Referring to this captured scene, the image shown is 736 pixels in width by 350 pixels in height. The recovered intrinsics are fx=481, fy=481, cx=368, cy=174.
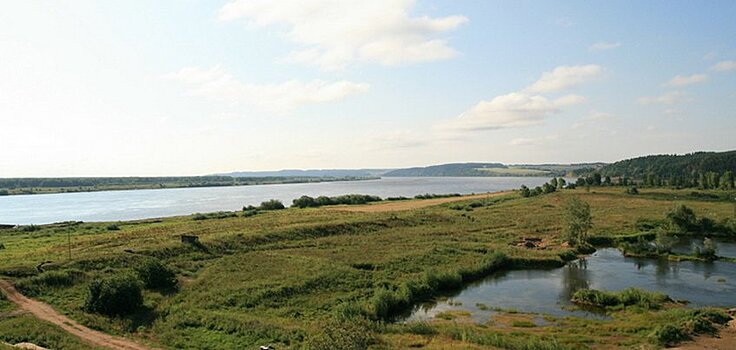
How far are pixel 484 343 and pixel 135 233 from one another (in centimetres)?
5102

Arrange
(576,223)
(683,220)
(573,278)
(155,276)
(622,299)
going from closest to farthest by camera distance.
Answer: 1. (622,299)
2. (155,276)
3. (573,278)
4. (576,223)
5. (683,220)

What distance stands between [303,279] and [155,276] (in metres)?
12.2

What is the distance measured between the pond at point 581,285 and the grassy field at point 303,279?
2.06m

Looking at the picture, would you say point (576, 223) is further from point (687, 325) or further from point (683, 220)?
point (687, 325)

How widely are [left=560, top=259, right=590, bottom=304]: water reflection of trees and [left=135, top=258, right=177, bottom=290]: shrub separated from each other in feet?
108

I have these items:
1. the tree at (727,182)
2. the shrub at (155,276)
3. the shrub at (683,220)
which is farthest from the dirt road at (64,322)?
the tree at (727,182)

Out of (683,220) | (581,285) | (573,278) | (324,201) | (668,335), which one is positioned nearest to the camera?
(668,335)

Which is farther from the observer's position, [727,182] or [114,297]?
[727,182]

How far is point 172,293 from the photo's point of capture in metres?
38.5

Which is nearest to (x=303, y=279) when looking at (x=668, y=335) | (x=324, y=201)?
(x=668, y=335)

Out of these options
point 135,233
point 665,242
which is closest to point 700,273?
point 665,242

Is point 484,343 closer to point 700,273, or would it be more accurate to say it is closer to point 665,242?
point 700,273

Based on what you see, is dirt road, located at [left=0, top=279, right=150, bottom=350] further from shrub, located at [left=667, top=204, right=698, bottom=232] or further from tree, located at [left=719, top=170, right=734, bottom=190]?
tree, located at [left=719, top=170, right=734, bottom=190]

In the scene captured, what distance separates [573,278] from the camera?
48750 millimetres
